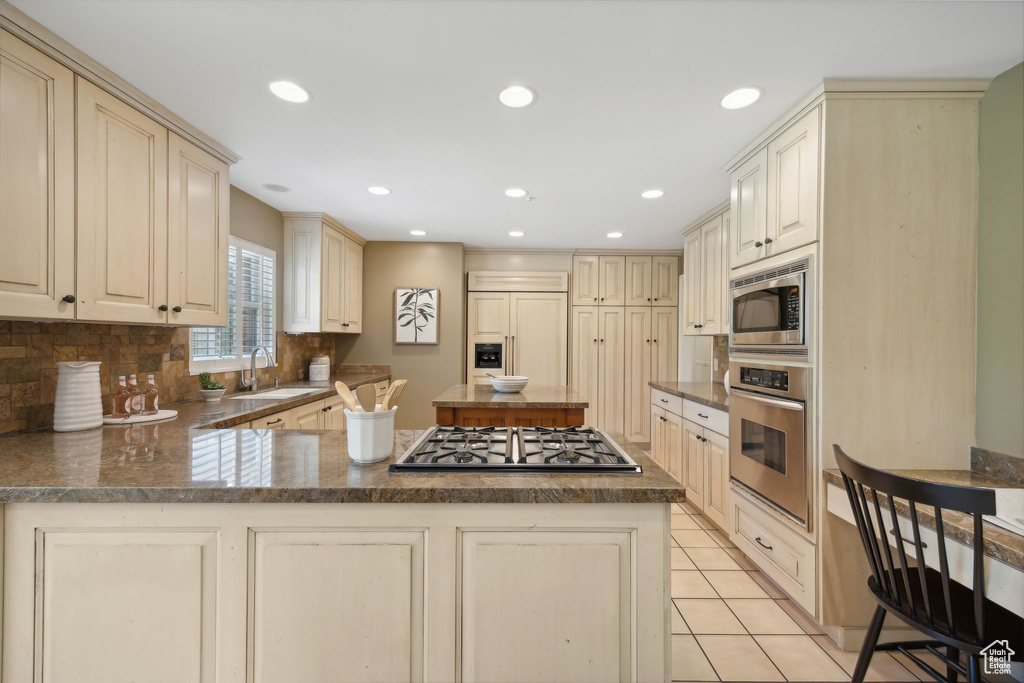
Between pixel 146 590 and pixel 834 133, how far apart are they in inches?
110

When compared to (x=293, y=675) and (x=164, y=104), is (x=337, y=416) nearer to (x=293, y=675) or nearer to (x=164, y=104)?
(x=164, y=104)

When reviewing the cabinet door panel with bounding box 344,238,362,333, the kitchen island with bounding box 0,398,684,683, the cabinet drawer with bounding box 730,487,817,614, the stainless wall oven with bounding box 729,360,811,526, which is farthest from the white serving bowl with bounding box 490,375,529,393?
the kitchen island with bounding box 0,398,684,683

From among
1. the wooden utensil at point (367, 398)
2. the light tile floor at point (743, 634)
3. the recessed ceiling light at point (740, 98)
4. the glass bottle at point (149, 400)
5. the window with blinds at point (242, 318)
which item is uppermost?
the recessed ceiling light at point (740, 98)

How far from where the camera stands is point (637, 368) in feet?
17.2

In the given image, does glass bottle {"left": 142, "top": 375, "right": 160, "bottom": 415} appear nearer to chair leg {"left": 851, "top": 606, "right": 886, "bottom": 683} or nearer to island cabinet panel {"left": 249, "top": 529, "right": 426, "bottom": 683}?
island cabinet panel {"left": 249, "top": 529, "right": 426, "bottom": 683}

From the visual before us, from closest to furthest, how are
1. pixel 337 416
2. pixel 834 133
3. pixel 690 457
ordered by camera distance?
pixel 834 133 < pixel 690 457 < pixel 337 416

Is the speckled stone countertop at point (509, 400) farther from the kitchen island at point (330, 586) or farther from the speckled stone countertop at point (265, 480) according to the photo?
the kitchen island at point (330, 586)

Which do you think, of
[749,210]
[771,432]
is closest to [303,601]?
[771,432]

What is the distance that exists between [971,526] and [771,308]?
109 cm

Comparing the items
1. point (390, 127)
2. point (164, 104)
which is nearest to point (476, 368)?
point (390, 127)

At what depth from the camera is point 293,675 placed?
3.50 feet

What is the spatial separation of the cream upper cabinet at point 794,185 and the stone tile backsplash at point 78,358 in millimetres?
3341

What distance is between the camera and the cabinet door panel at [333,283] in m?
4.03

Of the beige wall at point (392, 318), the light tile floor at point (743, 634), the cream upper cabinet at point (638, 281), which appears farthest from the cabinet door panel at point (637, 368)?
the light tile floor at point (743, 634)
